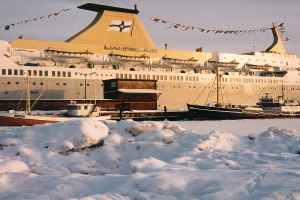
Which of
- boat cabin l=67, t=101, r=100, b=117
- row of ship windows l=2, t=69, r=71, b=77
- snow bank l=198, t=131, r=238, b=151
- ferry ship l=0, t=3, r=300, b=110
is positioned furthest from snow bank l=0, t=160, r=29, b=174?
row of ship windows l=2, t=69, r=71, b=77

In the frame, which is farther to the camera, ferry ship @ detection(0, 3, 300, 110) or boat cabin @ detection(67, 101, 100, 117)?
ferry ship @ detection(0, 3, 300, 110)

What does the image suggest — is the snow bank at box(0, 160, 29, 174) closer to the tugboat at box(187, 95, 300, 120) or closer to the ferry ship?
the ferry ship

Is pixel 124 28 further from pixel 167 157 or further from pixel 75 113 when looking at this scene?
pixel 167 157

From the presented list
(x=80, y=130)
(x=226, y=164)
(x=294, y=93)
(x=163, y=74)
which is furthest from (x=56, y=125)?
(x=294, y=93)

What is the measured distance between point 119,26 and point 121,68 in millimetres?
6872

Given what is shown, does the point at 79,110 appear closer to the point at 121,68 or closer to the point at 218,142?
the point at 121,68

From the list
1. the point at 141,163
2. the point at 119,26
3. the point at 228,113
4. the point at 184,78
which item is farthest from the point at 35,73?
the point at 141,163

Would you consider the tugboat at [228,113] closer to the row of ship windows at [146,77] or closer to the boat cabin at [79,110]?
the row of ship windows at [146,77]

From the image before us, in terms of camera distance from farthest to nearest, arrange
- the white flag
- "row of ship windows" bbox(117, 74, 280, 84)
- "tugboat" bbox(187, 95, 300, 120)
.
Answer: the white flag
"row of ship windows" bbox(117, 74, 280, 84)
"tugboat" bbox(187, 95, 300, 120)

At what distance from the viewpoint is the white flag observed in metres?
42.4

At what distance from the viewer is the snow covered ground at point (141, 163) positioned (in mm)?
5348

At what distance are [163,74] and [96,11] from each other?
15.3m

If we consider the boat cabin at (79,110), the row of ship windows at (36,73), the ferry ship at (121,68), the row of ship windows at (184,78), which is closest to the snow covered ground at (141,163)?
the boat cabin at (79,110)

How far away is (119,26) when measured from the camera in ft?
141
